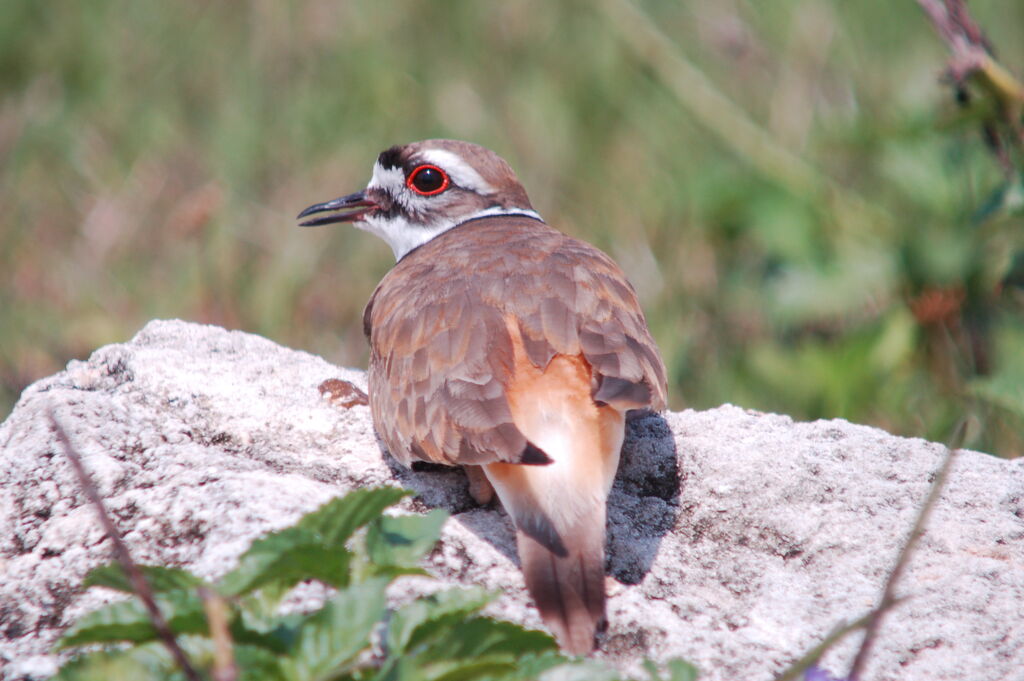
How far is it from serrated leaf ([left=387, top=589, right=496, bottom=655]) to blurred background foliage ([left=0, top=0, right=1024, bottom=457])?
9.18 feet

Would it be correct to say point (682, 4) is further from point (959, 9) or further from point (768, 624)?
point (768, 624)

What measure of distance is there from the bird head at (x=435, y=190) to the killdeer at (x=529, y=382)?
851mm

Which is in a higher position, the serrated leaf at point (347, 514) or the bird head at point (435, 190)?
the bird head at point (435, 190)

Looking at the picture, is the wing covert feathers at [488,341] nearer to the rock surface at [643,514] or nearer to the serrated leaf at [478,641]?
the rock surface at [643,514]

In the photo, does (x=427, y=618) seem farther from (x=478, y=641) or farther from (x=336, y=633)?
(x=336, y=633)

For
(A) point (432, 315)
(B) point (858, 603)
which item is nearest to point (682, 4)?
(A) point (432, 315)

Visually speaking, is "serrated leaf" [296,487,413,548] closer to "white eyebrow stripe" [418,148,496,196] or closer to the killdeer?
the killdeer

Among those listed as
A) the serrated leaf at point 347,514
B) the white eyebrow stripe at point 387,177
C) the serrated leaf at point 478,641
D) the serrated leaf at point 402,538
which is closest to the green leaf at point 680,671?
the serrated leaf at point 478,641

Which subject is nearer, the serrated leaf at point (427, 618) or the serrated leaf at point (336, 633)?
the serrated leaf at point (336, 633)

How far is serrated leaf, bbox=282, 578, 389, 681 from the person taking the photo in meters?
2.32

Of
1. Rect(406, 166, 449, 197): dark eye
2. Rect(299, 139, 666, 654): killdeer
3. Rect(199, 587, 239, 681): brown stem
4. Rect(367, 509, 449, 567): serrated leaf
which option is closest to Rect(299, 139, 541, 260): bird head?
Rect(406, 166, 449, 197): dark eye

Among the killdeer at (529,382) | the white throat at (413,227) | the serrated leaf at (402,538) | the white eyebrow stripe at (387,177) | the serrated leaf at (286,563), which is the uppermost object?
the white eyebrow stripe at (387,177)

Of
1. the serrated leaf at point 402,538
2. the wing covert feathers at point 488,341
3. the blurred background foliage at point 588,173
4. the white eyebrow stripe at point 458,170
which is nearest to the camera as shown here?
the serrated leaf at point 402,538

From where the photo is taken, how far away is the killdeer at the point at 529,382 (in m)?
3.21
